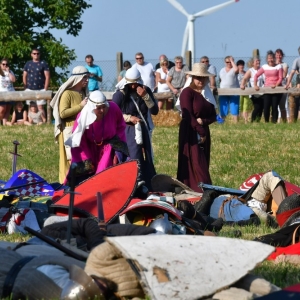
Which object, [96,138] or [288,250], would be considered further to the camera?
[96,138]

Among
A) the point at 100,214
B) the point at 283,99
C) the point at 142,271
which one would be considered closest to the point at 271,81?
the point at 283,99

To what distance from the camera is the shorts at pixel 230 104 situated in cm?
2047

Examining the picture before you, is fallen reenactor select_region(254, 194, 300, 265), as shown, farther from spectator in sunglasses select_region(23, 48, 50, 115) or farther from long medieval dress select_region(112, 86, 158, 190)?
spectator in sunglasses select_region(23, 48, 50, 115)

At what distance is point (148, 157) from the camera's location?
11.9m

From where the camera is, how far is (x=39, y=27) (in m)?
32.8

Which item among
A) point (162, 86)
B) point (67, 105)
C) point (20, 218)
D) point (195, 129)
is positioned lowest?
point (20, 218)

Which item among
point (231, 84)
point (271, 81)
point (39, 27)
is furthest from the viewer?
point (39, 27)

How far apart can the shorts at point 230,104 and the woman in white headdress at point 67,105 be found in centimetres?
932

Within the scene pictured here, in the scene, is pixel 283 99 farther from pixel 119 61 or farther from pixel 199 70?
pixel 199 70

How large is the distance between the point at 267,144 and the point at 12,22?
1722 centimetres

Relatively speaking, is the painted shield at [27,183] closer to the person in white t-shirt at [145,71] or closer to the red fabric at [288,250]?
the red fabric at [288,250]

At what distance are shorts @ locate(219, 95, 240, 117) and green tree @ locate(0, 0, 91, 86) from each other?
1081cm

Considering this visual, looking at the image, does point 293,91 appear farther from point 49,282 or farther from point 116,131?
point 49,282

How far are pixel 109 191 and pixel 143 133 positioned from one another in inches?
127
